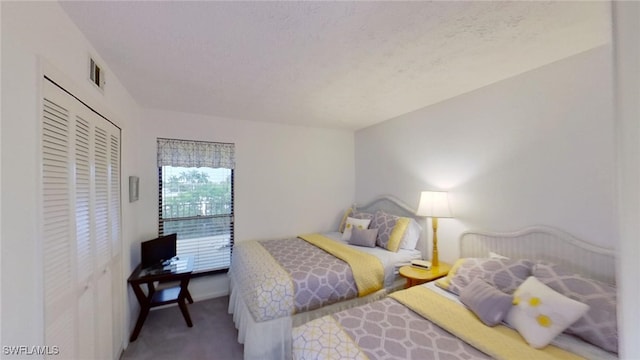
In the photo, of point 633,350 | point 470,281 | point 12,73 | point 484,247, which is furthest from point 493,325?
point 12,73

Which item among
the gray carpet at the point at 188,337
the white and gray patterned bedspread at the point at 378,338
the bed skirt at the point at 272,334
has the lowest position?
the gray carpet at the point at 188,337

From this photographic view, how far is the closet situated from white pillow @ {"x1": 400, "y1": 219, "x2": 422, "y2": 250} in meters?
2.79

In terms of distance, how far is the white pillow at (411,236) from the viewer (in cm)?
295

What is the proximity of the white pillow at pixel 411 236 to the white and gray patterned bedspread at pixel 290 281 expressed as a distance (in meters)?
0.92

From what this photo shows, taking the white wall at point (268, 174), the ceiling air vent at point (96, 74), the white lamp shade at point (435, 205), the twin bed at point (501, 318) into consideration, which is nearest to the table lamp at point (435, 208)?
the white lamp shade at point (435, 205)

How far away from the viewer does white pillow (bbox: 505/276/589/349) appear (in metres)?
1.41

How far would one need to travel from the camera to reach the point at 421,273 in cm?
242

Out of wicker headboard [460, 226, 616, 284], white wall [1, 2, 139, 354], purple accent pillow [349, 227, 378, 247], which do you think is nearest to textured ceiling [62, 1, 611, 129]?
white wall [1, 2, 139, 354]

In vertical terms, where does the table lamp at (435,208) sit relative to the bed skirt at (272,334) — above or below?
above

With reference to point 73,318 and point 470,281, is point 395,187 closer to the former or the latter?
point 470,281

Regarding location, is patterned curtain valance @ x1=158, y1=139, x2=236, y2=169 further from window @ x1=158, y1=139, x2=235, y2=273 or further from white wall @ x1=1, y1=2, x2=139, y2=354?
white wall @ x1=1, y1=2, x2=139, y2=354

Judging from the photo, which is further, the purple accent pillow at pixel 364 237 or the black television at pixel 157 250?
the purple accent pillow at pixel 364 237

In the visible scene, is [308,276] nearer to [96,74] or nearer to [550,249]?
[550,249]

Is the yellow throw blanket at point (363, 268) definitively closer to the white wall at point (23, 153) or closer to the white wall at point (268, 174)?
the white wall at point (268, 174)
